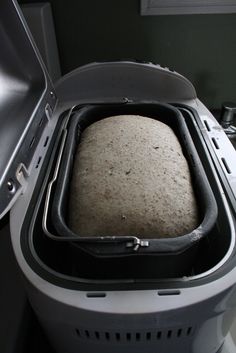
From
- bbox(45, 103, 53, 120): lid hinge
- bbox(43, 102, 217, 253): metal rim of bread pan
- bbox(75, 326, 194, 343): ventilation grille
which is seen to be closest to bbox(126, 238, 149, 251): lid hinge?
bbox(43, 102, 217, 253): metal rim of bread pan

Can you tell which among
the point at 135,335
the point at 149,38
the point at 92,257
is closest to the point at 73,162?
the point at 92,257

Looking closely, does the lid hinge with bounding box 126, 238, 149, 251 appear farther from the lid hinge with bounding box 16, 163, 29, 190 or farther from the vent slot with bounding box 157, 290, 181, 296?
the lid hinge with bounding box 16, 163, 29, 190

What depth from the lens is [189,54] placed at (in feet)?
3.87

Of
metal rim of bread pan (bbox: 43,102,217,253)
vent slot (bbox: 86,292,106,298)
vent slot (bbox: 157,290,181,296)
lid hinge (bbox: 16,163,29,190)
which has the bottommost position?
vent slot (bbox: 157,290,181,296)

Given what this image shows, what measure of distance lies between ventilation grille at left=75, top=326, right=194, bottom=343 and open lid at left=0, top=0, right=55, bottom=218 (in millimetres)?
254

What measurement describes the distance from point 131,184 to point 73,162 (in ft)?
0.63

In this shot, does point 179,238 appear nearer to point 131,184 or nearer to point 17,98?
point 131,184

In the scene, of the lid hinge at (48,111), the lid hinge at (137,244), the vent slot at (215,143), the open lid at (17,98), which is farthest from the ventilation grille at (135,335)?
the lid hinge at (48,111)

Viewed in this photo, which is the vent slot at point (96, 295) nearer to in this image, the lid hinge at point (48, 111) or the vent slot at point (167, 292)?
the vent slot at point (167, 292)

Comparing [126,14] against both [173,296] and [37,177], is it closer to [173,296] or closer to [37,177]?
[37,177]

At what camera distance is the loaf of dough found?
55cm

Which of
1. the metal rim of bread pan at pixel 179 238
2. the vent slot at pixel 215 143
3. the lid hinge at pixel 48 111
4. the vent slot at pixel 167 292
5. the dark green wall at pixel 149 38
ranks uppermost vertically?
the dark green wall at pixel 149 38

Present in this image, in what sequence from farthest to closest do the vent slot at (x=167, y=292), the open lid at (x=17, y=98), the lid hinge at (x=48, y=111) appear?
the lid hinge at (x=48, y=111) < the open lid at (x=17, y=98) < the vent slot at (x=167, y=292)

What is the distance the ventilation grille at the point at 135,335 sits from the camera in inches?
19.0
